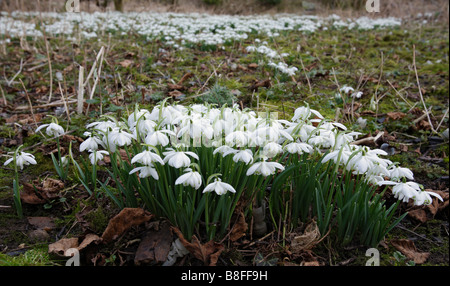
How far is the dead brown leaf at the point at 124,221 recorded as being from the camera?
1.42m

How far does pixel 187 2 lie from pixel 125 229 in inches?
473

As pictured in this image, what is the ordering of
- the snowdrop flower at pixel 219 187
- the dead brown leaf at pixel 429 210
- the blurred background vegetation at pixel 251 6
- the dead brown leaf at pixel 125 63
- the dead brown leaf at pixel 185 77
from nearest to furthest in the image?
1. the snowdrop flower at pixel 219 187
2. the dead brown leaf at pixel 429 210
3. the dead brown leaf at pixel 185 77
4. the dead brown leaf at pixel 125 63
5. the blurred background vegetation at pixel 251 6

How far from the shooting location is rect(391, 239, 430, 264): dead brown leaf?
1.46 meters

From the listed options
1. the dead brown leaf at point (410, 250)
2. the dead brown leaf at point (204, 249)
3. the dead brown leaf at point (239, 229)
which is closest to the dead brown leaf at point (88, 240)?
the dead brown leaf at point (204, 249)

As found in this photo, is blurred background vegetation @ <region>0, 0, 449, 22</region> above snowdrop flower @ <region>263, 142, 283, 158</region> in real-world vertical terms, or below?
above

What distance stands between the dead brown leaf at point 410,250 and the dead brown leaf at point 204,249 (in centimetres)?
76

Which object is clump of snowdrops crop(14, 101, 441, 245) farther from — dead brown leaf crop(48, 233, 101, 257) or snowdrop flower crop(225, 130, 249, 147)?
dead brown leaf crop(48, 233, 101, 257)

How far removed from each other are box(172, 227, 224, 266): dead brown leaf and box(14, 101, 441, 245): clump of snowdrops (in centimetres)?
4

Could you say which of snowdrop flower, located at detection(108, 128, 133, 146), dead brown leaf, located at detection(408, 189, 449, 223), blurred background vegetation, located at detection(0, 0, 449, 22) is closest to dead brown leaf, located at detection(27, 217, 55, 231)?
snowdrop flower, located at detection(108, 128, 133, 146)

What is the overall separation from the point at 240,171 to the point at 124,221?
0.52 m

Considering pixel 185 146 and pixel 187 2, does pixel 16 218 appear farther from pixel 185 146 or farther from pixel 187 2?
pixel 187 2

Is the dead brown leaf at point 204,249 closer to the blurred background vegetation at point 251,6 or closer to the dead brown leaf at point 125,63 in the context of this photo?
the dead brown leaf at point 125,63

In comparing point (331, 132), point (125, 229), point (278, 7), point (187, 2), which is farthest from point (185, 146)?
point (278, 7)
